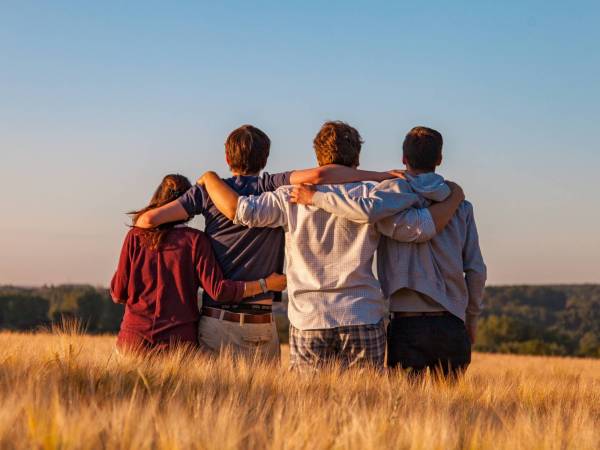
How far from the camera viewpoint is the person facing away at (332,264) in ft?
19.9

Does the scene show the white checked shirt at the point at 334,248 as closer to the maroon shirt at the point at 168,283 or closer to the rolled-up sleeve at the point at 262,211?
the rolled-up sleeve at the point at 262,211

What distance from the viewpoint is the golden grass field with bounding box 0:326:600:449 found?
3.54 metres

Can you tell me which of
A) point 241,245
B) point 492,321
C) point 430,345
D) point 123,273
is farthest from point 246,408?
point 492,321

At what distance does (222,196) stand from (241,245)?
487mm

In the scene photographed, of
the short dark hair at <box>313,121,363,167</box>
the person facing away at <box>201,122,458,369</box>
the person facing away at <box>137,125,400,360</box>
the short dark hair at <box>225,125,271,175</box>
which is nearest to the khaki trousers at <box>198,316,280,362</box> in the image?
the person facing away at <box>137,125,400,360</box>

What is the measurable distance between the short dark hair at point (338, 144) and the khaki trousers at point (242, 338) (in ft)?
4.49

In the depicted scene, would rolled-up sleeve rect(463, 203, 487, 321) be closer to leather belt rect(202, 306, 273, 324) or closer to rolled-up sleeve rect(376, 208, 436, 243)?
rolled-up sleeve rect(376, 208, 436, 243)

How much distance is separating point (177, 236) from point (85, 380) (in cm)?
206

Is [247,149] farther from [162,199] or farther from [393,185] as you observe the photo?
[393,185]

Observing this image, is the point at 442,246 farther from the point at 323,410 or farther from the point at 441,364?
the point at 323,410

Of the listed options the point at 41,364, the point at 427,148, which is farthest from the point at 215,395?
the point at 427,148

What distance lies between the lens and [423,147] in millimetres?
6406

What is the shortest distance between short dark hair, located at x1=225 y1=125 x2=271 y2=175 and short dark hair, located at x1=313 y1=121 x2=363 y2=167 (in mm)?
458

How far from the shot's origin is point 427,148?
21.0 ft
